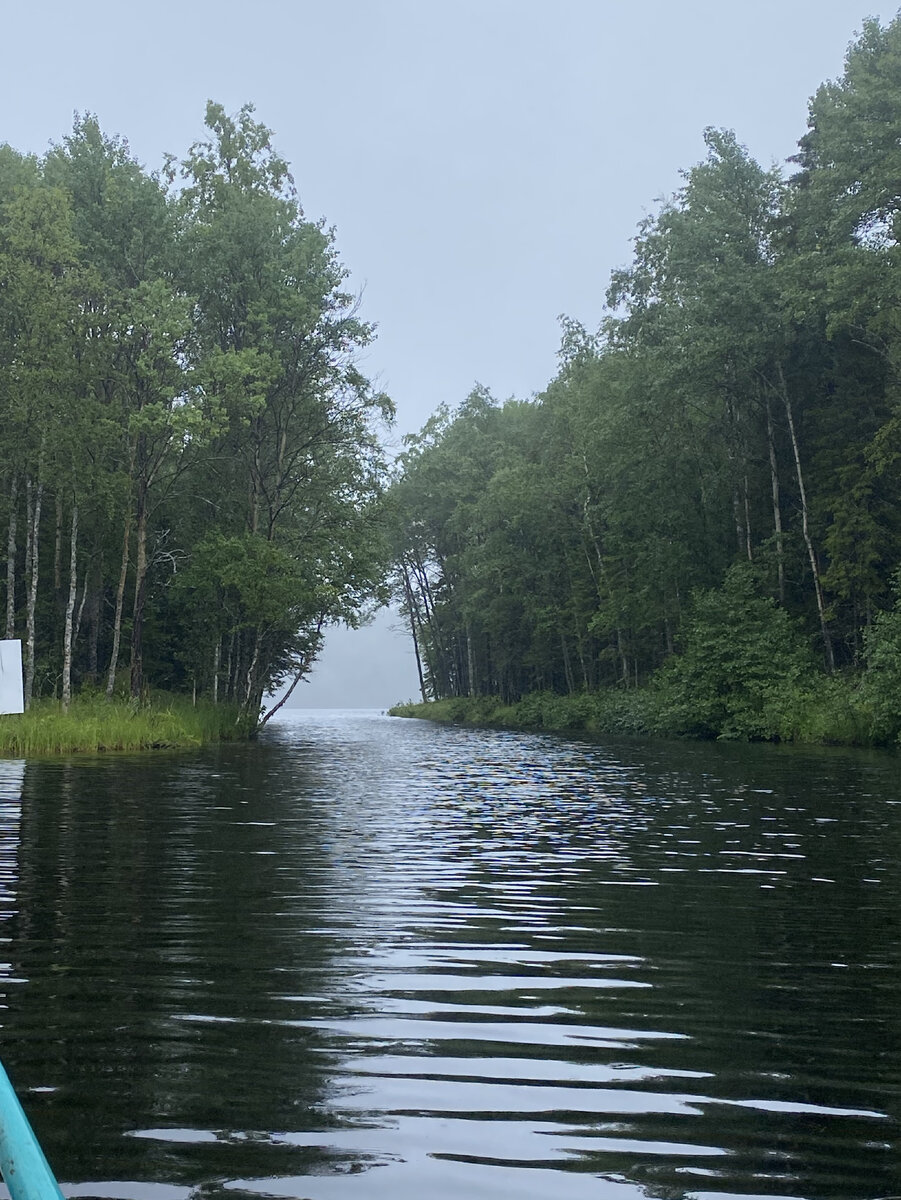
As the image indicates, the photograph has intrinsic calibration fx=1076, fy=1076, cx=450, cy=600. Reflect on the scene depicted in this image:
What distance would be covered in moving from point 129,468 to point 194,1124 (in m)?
32.7

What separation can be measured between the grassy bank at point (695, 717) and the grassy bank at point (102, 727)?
17.0m

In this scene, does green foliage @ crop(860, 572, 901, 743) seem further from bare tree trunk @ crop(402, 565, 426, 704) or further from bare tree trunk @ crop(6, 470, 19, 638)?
bare tree trunk @ crop(402, 565, 426, 704)

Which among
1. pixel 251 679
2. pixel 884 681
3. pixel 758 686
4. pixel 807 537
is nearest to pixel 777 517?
pixel 807 537

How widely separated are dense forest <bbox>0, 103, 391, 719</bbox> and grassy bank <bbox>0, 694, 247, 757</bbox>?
1474 mm

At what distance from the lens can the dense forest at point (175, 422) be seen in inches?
1191

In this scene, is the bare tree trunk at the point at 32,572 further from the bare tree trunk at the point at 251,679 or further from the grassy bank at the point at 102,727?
the bare tree trunk at the point at 251,679

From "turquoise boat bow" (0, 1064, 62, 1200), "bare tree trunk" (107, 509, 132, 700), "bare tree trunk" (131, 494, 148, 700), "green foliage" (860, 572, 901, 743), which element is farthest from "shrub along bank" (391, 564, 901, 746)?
"turquoise boat bow" (0, 1064, 62, 1200)

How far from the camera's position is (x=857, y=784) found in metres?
18.6

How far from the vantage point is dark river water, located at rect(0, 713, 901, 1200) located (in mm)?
3350

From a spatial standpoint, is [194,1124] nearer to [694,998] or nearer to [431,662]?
[694,998]

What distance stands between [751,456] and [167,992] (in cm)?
4309

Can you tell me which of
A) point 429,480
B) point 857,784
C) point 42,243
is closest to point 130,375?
point 42,243

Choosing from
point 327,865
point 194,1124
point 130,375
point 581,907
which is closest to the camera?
point 194,1124

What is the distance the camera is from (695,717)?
38.4 metres
